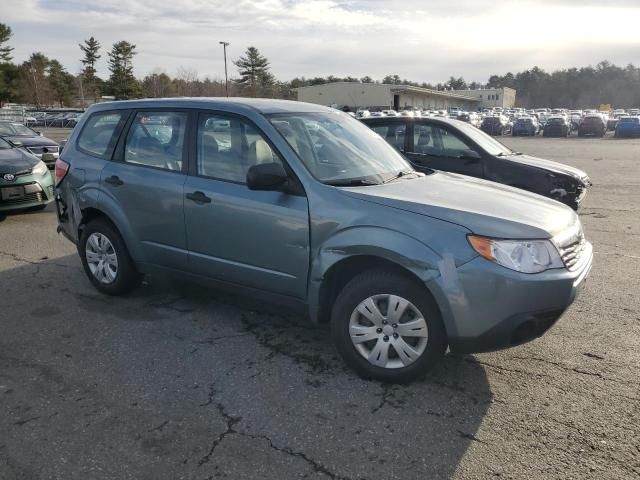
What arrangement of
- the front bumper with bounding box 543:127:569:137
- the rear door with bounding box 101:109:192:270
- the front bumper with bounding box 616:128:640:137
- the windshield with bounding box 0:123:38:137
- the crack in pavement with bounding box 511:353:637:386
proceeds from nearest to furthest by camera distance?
the crack in pavement with bounding box 511:353:637:386 → the rear door with bounding box 101:109:192:270 → the windshield with bounding box 0:123:38:137 → the front bumper with bounding box 616:128:640:137 → the front bumper with bounding box 543:127:569:137

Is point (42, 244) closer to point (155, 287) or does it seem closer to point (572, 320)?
point (155, 287)

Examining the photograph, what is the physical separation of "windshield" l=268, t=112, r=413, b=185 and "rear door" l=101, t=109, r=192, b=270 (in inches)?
36.8

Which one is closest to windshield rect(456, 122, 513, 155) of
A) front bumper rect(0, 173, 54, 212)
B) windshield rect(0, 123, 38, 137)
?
front bumper rect(0, 173, 54, 212)

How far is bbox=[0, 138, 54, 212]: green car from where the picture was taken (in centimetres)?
849

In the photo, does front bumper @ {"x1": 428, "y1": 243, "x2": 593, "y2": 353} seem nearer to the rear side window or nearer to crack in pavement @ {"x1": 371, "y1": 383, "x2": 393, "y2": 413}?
crack in pavement @ {"x1": 371, "y1": 383, "x2": 393, "y2": 413}

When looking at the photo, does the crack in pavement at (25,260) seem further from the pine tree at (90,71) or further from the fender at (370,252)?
the pine tree at (90,71)

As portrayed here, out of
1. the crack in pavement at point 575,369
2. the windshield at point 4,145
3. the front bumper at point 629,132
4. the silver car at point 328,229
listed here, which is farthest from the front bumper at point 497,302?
the front bumper at point 629,132

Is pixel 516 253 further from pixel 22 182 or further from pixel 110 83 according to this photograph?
pixel 110 83

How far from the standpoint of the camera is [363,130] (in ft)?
15.4

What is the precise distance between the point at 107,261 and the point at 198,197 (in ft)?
4.78

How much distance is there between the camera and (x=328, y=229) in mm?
3549

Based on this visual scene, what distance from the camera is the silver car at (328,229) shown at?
3139mm

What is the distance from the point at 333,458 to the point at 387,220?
141 cm

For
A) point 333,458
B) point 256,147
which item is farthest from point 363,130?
point 333,458
